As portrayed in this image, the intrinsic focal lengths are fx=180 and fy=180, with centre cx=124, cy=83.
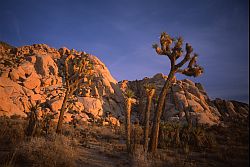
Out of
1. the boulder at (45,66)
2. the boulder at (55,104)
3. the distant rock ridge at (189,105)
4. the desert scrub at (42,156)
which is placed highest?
the boulder at (45,66)

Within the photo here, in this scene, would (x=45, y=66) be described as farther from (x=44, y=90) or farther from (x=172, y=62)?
(x=172, y=62)

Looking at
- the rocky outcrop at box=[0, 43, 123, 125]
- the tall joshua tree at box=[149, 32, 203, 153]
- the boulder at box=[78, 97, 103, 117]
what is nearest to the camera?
the tall joshua tree at box=[149, 32, 203, 153]

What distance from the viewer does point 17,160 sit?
614 cm

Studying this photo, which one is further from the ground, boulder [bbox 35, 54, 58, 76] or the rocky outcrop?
boulder [bbox 35, 54, 58, 76]

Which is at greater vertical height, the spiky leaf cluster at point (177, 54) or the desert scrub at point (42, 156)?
the spiky leaf cluster at point (177, 54)

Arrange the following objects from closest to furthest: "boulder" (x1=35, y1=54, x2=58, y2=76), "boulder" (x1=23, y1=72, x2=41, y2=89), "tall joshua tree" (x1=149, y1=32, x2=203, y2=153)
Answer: "tall joshua tree" (x1=149, y1=32, x2=203, y2=153) < "boulder" (x1=23, y1=72, x2=41, y2=89) < "boulder" (x1=35, y1=54, x2=58, y2=76)

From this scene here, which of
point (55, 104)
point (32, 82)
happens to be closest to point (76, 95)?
point (55, 104)

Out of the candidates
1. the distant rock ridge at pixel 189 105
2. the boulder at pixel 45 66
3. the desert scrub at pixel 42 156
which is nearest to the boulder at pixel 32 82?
the boulder at pixel 45 66

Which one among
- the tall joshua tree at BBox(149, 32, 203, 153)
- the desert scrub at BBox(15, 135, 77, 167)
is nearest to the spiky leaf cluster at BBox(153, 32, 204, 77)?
the tall joshua tree at BBox(149, 32, 203, 153)

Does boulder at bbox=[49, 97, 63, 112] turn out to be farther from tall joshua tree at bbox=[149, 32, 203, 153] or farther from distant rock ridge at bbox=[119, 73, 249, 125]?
tall joshua tree at bbox=[149, 32, 203, 153]

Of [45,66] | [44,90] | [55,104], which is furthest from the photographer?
[45,66]

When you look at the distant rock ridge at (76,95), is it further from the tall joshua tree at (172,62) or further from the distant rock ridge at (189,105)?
the tall joshua tree at (172,62)

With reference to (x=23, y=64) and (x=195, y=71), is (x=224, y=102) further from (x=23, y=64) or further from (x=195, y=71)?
(x=23, y=64)

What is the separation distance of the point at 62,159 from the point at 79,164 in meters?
0.94
